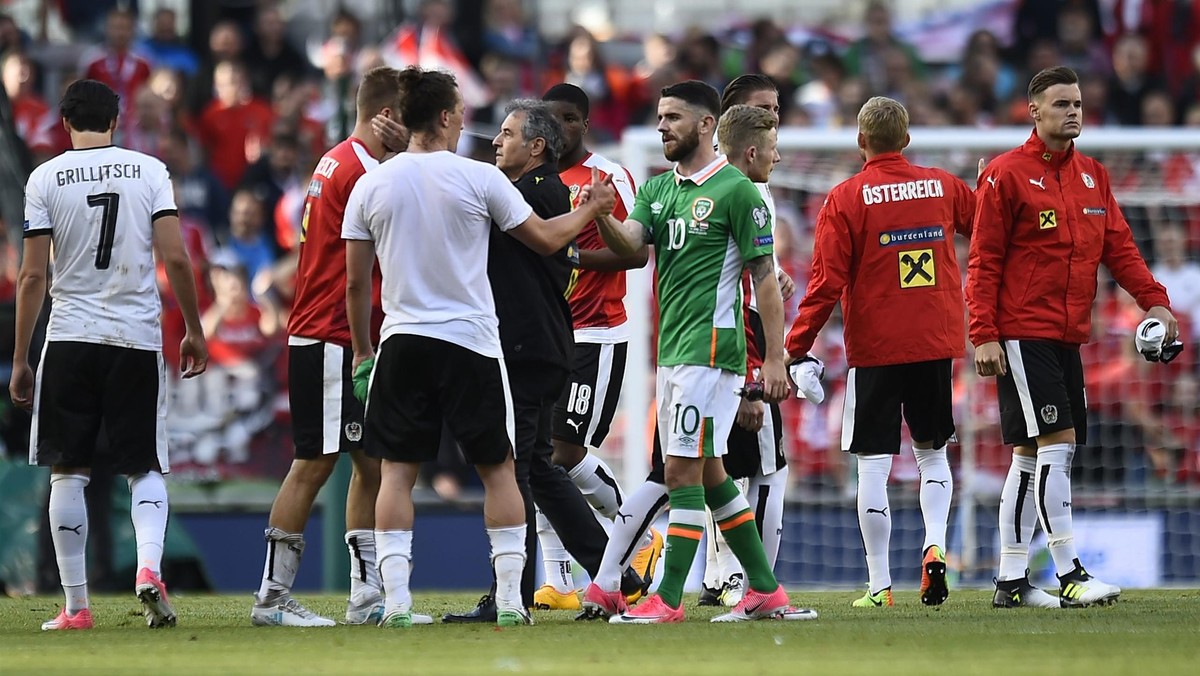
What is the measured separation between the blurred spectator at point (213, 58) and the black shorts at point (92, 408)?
Result: 1087cm

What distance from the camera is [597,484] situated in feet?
27.5

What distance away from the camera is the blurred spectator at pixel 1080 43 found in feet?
61.4

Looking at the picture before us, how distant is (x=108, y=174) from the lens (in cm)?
737

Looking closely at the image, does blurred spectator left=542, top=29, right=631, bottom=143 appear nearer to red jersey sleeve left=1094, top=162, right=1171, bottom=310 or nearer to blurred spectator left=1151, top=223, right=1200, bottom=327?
blurred spectator left=1151, top=223, right=1200, bottom=327

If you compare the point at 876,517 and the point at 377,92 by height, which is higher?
the point at 377,92

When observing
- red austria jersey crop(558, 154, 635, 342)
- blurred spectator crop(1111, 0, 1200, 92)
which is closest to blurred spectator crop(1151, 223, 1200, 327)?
blurred spectator crop(1111, 0, 1200, 92)

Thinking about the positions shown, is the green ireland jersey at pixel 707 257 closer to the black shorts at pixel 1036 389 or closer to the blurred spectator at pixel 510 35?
the black shorts at pixel 1036 389

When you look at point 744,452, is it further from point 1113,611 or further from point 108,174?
point 108,174

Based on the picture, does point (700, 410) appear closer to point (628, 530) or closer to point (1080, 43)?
point (628, 530)

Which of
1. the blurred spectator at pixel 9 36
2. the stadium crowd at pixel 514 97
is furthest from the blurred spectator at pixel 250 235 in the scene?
the blurred spectator at pixel 9 36

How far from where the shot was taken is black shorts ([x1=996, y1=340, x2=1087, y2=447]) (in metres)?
8.02

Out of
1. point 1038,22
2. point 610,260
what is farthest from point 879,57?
point 610,260

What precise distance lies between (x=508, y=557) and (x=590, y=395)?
5.80 ft

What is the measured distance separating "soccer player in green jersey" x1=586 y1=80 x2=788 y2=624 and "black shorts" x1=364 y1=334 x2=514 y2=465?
72 cm
